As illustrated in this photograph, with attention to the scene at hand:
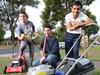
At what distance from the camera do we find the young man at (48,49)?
9084mm

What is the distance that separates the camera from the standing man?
923 cm

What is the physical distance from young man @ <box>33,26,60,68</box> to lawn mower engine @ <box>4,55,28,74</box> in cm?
301

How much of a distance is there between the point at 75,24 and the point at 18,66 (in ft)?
13.7

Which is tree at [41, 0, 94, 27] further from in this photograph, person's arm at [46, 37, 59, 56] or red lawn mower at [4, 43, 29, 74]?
person's arm at [46, 37, 59, 56]

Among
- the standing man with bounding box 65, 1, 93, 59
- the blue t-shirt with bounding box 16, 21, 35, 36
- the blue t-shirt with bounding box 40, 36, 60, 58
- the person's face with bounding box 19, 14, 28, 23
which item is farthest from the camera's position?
the blue t-shirt with bounding box 16, 21, 35, 36

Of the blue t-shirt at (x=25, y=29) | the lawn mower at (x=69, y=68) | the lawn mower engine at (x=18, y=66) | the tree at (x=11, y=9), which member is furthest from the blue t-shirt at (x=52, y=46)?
the tree at (x=11, y=9)

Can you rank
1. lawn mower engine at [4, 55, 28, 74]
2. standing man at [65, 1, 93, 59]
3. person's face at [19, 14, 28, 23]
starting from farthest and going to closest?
lawn mower engine at [4, 55, 28, 74] → person's face at [19, 14, 28, 23] → standing man at [65, 1, 93, 59]

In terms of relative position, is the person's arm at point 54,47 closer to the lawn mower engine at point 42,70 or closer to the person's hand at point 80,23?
the person's hand at point 80,23

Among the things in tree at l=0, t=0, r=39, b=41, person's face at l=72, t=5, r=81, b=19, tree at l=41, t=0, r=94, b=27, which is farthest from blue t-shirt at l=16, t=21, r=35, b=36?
tree at l=0, t=0, r=39, b=41

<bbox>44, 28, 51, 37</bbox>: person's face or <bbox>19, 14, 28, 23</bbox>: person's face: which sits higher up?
<bbox>19, 14, 28, 23</bbox>: person's face

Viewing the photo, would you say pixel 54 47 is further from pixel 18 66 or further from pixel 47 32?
pixel 18 66

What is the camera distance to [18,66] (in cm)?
1288

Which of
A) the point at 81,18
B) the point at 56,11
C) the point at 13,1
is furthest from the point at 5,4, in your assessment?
the point at 81,18

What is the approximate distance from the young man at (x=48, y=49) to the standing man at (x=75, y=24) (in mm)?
365
